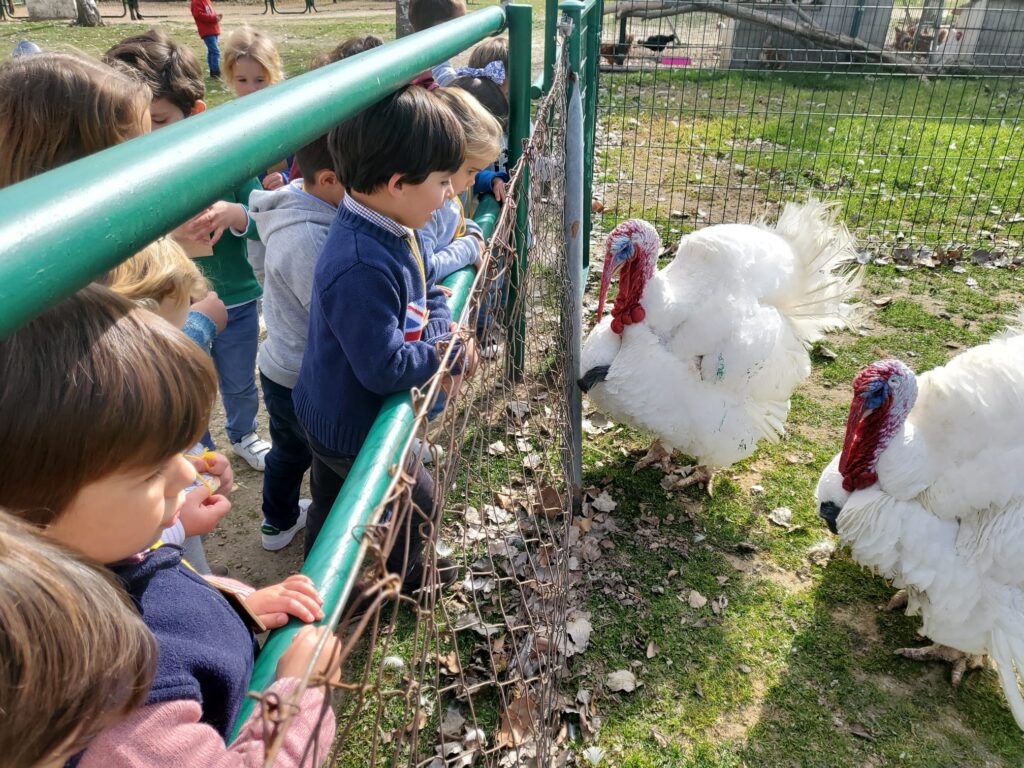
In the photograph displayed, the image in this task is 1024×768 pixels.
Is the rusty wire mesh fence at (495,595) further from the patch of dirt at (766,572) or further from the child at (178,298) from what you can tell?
the patch of dirt at (766,572)

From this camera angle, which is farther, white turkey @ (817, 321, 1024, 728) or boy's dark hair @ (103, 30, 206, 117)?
boy's dark hair @ (103, 30, 206, 117)

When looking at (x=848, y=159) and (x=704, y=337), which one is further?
(x=848, y=159)

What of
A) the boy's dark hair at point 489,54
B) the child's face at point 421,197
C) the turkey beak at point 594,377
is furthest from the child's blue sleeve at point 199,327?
the boy's dark hair at point 489,54

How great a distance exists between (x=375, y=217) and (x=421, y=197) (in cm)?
16

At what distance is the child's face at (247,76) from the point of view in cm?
404

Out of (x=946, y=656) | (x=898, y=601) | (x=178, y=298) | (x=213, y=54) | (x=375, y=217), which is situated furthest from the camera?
(x=213, y=54)

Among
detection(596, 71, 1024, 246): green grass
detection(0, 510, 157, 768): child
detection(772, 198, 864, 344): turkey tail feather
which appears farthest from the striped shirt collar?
detection(596, 71, 1024, 246): green grass

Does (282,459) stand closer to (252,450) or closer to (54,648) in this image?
(252,450)

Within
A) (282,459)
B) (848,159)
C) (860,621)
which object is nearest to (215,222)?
(282,459)

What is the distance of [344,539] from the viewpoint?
1.08 m

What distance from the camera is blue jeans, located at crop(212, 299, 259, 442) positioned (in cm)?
366

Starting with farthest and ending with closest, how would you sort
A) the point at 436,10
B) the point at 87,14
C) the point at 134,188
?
1. the point at 87,14
2. the point at 436,10
3. the point at 134,188

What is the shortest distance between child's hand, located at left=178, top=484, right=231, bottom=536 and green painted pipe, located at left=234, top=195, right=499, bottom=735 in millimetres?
775

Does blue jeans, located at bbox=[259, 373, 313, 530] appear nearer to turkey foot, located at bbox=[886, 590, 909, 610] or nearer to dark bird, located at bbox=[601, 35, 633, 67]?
turkey foot, located at bbox=[886, 590, 909, 610]
